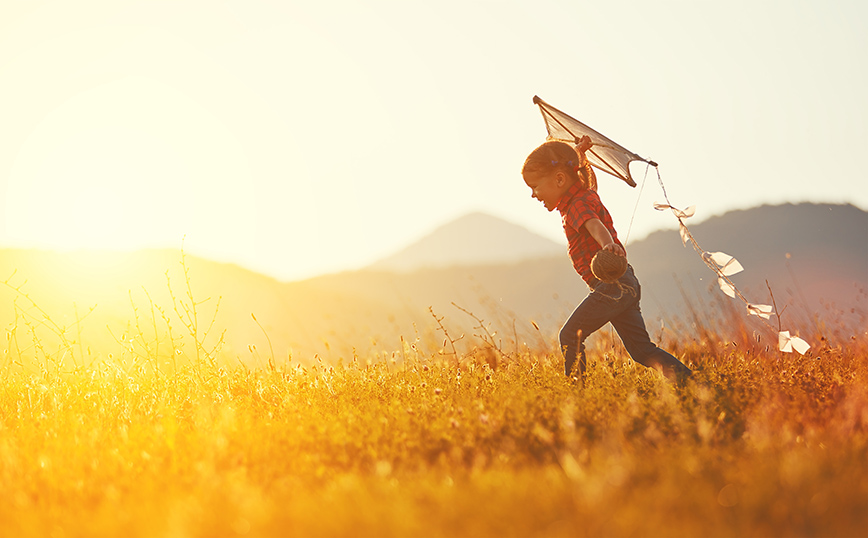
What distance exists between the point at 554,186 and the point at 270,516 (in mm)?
3265

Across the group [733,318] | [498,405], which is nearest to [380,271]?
[733,318]

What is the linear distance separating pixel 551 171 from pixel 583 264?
751 mm

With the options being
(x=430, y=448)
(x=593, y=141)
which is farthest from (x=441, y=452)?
(x=593, y=141)

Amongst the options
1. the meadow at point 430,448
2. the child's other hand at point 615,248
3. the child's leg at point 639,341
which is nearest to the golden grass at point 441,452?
the meadow at point 430,448

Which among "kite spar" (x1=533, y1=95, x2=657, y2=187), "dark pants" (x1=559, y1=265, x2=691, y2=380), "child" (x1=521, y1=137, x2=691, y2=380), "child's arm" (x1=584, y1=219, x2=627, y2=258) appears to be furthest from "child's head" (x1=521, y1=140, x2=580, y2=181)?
"dark pants" (x1=559, y1=265, x2=691, y2=380)

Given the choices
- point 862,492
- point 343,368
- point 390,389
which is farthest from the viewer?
point 343,368

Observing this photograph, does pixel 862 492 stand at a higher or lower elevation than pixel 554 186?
lower

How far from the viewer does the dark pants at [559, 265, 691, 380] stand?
14.5 feet

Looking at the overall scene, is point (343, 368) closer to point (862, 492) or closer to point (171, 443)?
point (171, 443)

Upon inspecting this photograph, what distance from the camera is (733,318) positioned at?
705 centimetres

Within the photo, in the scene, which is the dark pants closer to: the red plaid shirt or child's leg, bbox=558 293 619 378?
child's leg, bbox=558 293 619 378

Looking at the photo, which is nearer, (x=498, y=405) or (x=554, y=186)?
(x=498, y=405)

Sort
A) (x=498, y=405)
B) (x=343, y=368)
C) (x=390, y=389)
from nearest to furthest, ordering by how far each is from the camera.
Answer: (x=498, y=405)
(x=390, y=389)
(x=343, y=368)

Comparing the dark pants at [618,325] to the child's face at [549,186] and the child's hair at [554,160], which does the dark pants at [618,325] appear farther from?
the child's hair at [554,160]
